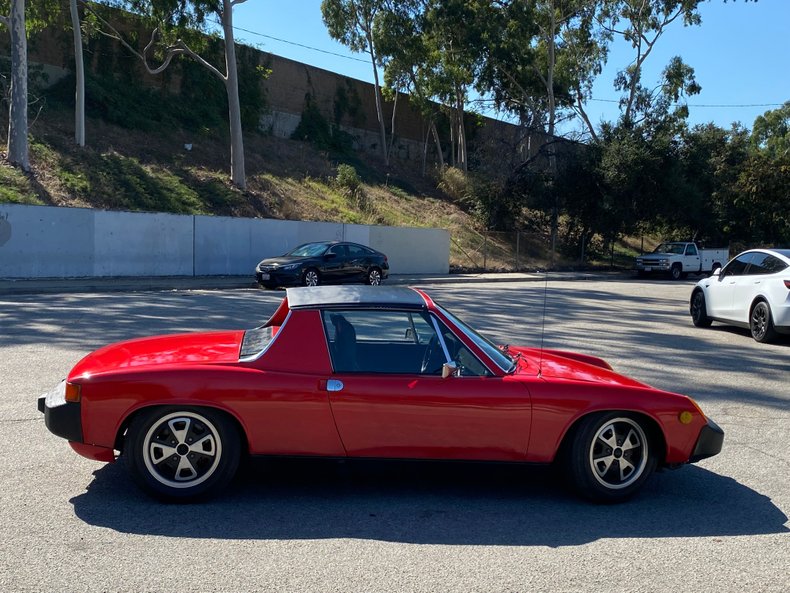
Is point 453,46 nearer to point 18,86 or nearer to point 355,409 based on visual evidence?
point 18,86

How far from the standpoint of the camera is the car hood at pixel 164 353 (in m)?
5.08

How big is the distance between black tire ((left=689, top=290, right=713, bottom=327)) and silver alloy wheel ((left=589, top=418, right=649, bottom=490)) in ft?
33.8

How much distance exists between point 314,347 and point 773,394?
6.17m

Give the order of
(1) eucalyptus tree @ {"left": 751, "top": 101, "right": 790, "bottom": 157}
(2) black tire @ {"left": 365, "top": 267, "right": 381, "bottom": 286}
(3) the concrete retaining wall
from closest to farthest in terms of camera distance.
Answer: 1. (3) the concrete retaining wall
2. (2) black tire @ {"left": 365, "top": 267, "right": 381, "bottom": 286}
3. (1) eucalyptus tree @ {"left": 751, "top": 101, "right": 790, "bottom": 157}

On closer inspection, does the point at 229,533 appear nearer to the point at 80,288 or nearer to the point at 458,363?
the point at 458,363

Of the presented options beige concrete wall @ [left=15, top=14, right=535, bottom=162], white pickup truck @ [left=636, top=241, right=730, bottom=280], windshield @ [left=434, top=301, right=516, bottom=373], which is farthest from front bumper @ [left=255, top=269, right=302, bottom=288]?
white pickup truck @ [left=636, top=241, right=730, bottom=280]

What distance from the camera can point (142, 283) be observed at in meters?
21.9

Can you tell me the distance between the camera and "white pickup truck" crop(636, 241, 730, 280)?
36969 mm

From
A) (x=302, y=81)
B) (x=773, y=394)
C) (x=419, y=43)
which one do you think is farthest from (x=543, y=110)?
(x=773, y=394)

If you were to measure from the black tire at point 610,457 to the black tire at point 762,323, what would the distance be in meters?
8.58

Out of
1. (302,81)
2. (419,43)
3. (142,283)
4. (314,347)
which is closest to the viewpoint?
(314,347)

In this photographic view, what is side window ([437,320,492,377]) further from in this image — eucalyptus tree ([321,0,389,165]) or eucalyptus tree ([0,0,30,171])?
eucalyptus tree ([321,0,389,165])

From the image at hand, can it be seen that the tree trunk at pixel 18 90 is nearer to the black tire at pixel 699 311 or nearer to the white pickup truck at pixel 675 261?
the black tire at pixel 699 311

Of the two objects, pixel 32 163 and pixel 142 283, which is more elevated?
pixel 32 163
